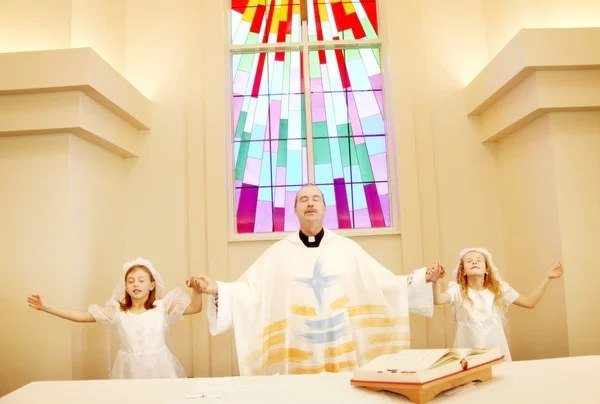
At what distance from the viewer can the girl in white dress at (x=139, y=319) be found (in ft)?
14.1

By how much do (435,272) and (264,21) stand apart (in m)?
3.82

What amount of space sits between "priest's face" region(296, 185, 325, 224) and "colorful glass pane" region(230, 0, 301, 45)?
2609mm

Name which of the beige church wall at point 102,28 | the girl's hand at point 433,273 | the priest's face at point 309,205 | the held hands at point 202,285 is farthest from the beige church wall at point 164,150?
the girl's hand at point 433,273

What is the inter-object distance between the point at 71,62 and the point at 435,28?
3.88 m

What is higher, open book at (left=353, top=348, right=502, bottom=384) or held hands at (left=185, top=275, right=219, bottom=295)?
held hands at (left=185, top=275, right=219, bottom=295)

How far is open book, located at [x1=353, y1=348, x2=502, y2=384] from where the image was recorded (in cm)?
210

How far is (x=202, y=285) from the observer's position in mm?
4145

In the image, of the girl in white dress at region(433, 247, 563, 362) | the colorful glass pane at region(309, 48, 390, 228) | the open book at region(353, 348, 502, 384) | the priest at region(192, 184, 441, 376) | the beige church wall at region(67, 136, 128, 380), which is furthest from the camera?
the colorful glass pane at region(309, 48, 390, 228)

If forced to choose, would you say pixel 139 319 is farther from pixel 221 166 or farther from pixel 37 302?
pixel 221 166

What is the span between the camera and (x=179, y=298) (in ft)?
15.1

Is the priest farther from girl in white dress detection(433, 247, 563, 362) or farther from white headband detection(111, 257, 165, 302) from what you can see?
white headband detection(111, 257, 165, 302)

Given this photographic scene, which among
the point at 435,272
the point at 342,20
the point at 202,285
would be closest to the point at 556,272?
the point at 435,272

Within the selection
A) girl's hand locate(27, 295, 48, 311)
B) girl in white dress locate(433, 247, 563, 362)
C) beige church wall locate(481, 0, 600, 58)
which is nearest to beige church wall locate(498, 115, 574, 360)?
girl in white dress locate(433, 247, 563, 362)

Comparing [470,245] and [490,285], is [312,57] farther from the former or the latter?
[490,285]
